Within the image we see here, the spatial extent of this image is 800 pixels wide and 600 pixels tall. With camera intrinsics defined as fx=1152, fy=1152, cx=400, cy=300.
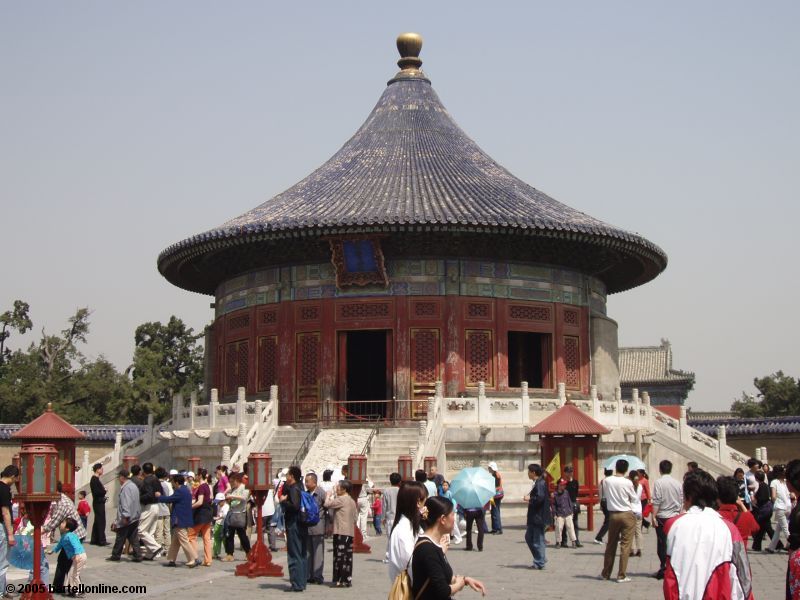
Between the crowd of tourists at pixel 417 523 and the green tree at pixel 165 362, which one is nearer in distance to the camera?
the crowd of tourists at pixel 417 523

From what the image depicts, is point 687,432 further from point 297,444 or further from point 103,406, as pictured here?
point 103,406

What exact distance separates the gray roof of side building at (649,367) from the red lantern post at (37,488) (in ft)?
175

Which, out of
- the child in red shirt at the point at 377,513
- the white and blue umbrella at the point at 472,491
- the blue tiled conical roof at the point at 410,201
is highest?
the blue tiled conical roof at the point at 410,201

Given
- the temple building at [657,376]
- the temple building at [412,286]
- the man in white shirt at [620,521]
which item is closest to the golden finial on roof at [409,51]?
the temple building at [412,286]

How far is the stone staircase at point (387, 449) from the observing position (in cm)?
2337

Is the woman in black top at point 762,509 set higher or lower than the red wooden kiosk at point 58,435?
lower

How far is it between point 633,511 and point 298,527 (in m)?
4.16

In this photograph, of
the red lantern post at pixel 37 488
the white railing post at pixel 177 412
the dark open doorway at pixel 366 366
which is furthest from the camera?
the dark open doorway at pixel 366 366

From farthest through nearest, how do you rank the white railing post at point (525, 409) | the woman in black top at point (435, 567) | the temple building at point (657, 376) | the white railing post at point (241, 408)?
the temple building at point (657, 376)
the white railing post at point (241, 408)
the white railing post at point (525, 409)
the woman in black top at point (435, 567)

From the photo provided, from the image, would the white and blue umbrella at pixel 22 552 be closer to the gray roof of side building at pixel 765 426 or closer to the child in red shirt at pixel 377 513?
the child in red shirt at pixel 377 513

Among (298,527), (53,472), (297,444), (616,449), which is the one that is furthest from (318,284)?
(53,472)

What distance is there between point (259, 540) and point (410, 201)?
53.2ft

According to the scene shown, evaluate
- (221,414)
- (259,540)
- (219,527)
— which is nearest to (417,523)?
(259,540)

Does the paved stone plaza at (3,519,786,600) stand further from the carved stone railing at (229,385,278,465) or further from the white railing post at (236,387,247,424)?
the white railing post at (236,387,247,424)
